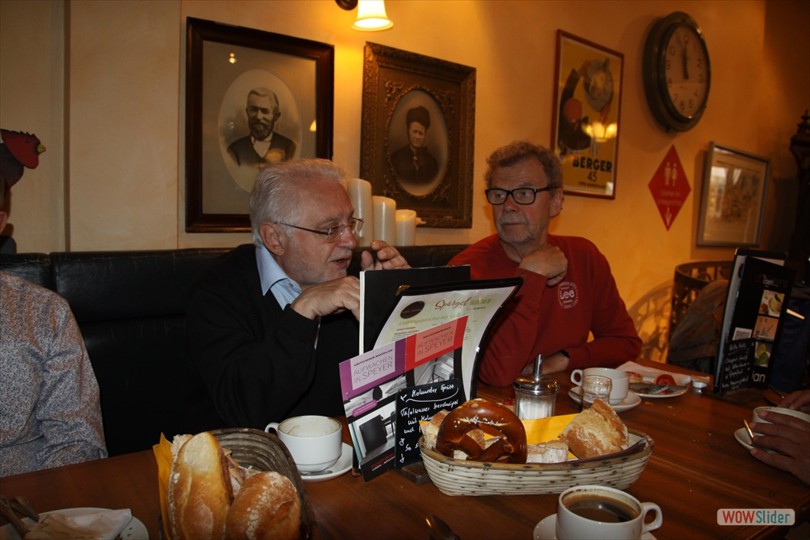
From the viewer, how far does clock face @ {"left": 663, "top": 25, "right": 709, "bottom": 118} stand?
14.6 feet

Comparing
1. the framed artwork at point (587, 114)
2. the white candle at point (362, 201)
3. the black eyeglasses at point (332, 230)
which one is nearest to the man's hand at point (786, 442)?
the black eyeglasses at point (332, 230)

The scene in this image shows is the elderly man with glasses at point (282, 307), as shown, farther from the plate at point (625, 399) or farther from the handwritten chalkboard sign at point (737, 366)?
the handwritten chalkboard sign at point (737, 366)

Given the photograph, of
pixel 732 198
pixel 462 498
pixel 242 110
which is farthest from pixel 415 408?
pixel 732 198

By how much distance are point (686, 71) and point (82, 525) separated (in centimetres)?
507

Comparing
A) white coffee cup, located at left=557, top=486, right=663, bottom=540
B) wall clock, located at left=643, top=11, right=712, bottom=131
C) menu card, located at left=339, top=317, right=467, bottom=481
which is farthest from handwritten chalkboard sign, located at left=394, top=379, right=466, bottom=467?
wall clock, located at left=643, top=11, right=712, bottom=131

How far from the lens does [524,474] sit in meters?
0.93

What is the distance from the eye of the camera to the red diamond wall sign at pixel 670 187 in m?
4.65

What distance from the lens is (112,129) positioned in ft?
6.95

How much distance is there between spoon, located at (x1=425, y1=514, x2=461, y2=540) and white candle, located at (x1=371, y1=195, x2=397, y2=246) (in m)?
1.90

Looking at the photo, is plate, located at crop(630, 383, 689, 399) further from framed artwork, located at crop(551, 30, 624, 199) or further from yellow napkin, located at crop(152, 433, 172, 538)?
framed artwork, located at crop(551, 30, 624, 199)

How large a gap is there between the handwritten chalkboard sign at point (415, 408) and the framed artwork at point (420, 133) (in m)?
1.89

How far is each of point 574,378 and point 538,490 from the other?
72 cm

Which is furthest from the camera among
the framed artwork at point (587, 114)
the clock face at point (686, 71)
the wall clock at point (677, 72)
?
the clock face at point (686, 71)

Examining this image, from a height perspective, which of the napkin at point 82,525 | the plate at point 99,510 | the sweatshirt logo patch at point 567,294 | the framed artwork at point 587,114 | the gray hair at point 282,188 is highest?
the framed artwork at point 587,114
